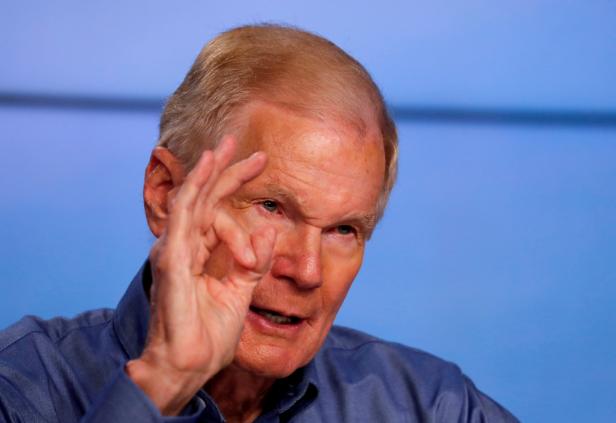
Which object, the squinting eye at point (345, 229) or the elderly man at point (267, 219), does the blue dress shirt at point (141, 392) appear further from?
the squinting eye at point (345, 229)

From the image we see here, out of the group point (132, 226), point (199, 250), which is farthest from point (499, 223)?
point (199, 250)

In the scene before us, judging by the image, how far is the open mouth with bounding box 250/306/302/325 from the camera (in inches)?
61.5

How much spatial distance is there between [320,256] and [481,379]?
1256mm

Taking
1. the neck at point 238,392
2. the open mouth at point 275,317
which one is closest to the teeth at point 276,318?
the open mouth at point 275,317

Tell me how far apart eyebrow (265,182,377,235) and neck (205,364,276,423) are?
0.25m

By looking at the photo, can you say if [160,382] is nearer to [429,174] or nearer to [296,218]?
[296,218]

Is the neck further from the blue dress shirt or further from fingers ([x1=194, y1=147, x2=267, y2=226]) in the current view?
fingers ([x1=194, y1=147, x2=267, y2=226])

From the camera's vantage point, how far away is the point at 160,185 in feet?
5.47

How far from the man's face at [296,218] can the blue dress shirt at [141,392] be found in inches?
4.6

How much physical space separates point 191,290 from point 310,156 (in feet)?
1.13

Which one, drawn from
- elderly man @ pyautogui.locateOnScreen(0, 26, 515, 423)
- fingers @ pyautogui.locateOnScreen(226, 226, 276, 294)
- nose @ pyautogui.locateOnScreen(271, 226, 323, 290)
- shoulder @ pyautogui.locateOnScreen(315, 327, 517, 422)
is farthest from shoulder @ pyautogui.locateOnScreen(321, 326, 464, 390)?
fingers @ pyautogui.locateOnScreen(226, 226, 276, 294)

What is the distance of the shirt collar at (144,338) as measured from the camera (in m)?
1.61

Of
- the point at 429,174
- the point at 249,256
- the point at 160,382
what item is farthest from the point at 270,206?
the point at 429,174

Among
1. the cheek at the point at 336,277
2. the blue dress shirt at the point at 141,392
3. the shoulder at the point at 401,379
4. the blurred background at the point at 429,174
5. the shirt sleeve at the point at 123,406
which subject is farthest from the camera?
the blurred background at the point at 429,174
